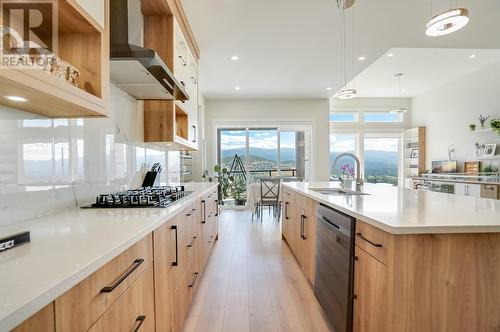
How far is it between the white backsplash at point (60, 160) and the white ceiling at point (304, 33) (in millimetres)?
1620

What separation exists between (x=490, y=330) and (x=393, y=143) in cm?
812

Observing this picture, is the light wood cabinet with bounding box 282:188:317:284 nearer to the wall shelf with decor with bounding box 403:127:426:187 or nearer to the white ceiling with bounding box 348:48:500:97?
the white ceiling with bounding box 348:48:500:97

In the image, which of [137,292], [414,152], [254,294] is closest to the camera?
[137,292]

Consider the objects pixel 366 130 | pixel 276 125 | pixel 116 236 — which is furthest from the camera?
pixel 366 130

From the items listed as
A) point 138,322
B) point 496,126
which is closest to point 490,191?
point 496,126

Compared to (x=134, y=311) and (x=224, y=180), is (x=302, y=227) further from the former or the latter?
(x=224, y=180)

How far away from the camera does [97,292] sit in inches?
28.0

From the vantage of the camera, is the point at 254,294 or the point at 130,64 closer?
the point at 130,64

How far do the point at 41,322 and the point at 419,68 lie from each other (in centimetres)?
712

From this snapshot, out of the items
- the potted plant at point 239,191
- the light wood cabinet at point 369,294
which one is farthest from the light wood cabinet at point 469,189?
the light wood cabinet at point 369,294

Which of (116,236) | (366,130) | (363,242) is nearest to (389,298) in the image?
(363,242)

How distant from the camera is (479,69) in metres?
5.74

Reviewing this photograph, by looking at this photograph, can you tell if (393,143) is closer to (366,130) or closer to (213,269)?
(366,130)
